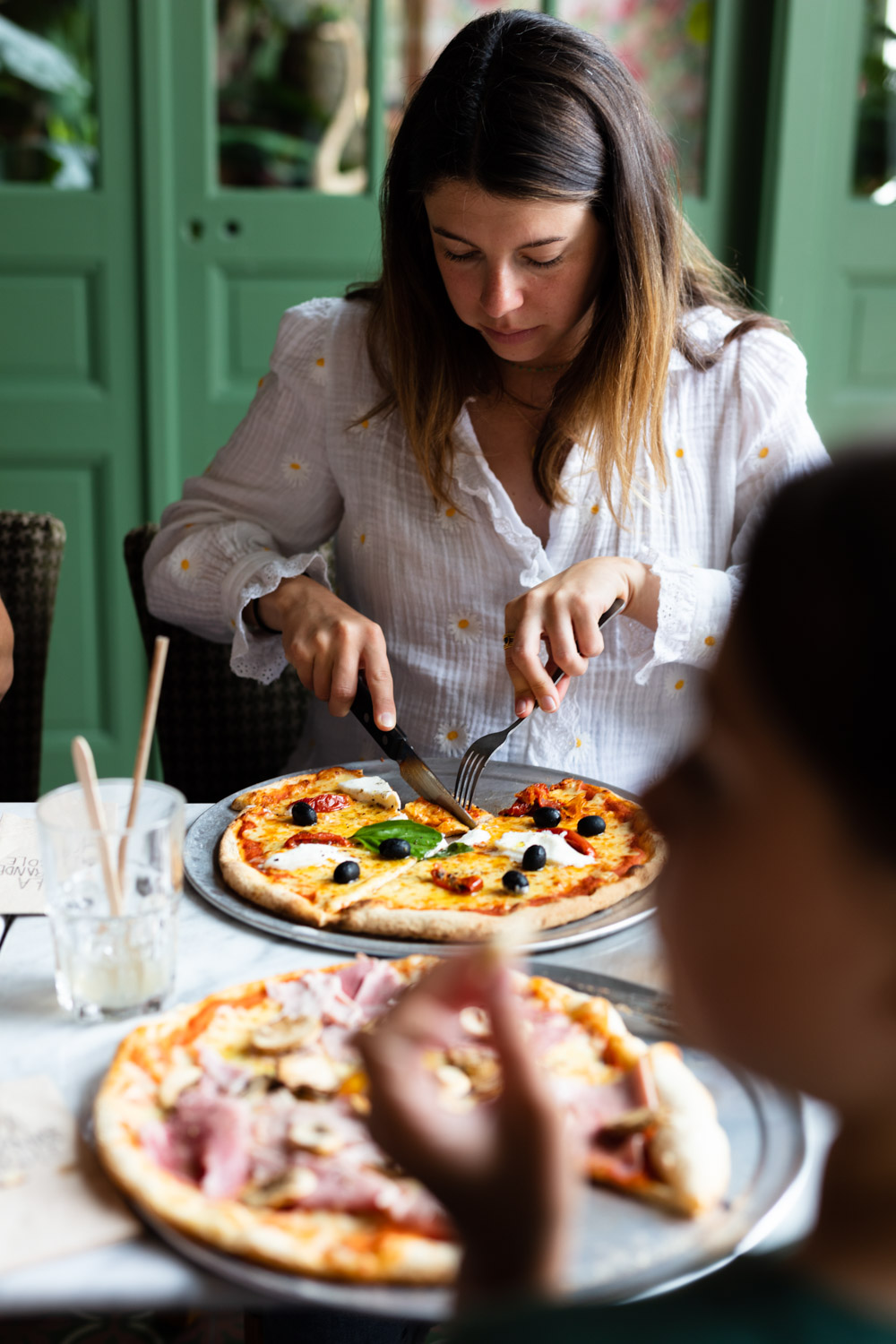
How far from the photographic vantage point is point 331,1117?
0.81m

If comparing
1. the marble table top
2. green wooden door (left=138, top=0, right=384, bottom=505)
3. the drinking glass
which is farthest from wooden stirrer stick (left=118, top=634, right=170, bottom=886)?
green wooden door (left=138, top=0, right=384, bottom=505)

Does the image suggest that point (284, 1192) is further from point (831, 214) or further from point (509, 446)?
point (831, 214)

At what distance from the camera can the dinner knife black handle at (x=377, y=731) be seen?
1.42 m

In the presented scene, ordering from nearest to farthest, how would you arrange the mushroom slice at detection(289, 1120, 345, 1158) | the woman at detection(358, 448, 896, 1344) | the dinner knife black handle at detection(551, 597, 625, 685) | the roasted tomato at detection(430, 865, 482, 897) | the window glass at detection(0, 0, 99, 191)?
the woman at detection(358, 448, 896, 1344) → the mushroom slice at detection(289, 1120, 345, 1158) → the roasted tomato at detection(430, 865, 482, 897) → the dinner knife black handle at detection(551, 597, 625, 685) → the window glass at detection(0, 0, 99, 191)

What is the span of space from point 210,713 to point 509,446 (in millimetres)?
647

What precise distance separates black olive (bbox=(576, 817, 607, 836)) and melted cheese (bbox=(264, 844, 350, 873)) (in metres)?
0.25

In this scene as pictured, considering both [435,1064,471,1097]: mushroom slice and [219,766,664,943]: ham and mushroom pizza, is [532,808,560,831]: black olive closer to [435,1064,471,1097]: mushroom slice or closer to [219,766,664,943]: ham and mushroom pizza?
[219,766,664,943]: ham and mushroom pizza

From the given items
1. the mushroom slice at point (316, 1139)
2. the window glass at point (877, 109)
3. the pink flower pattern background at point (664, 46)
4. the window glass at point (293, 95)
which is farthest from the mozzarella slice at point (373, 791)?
the window glass at point (877, 109)

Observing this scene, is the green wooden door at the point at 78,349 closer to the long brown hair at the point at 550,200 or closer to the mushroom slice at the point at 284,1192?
the long brown hair at the point at 550,200

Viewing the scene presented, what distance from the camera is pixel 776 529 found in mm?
532

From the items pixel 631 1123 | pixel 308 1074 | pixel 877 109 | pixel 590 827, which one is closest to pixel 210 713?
pixel 590 827

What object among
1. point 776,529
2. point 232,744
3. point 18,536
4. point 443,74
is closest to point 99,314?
point 18,536

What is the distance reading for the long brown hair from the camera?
146 centimetres

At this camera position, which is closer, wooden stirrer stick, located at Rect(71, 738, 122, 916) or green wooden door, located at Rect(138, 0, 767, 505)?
wooden stirrer stick, located at Rect(71, 738, 122, 916)
